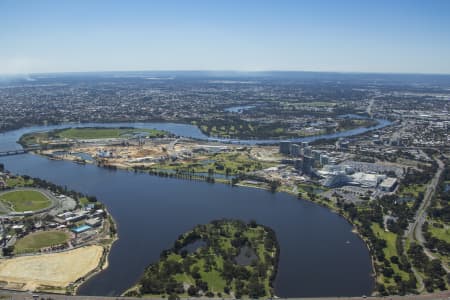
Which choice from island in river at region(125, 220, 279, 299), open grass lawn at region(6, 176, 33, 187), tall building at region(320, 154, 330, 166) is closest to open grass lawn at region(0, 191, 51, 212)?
open grass lawn at region(6, 176, 33, 187)

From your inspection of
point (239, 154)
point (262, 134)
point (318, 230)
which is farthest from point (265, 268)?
point (262, 134)

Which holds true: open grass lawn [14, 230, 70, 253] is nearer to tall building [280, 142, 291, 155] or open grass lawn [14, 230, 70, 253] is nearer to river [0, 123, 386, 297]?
river [0, 123, 386, 297]

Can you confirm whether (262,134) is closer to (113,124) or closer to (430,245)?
(113,124)

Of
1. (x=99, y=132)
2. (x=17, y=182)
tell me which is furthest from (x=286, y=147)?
(x=99, y=132)

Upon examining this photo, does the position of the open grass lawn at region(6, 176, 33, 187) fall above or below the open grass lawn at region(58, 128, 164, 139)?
above

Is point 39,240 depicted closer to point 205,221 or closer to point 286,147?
point 205,221

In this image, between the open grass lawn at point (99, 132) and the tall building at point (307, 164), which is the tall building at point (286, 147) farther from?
the open grass lawn at point (99, 132)

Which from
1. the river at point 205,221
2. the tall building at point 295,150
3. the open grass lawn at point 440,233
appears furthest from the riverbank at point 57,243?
the tall building at point 295,150
